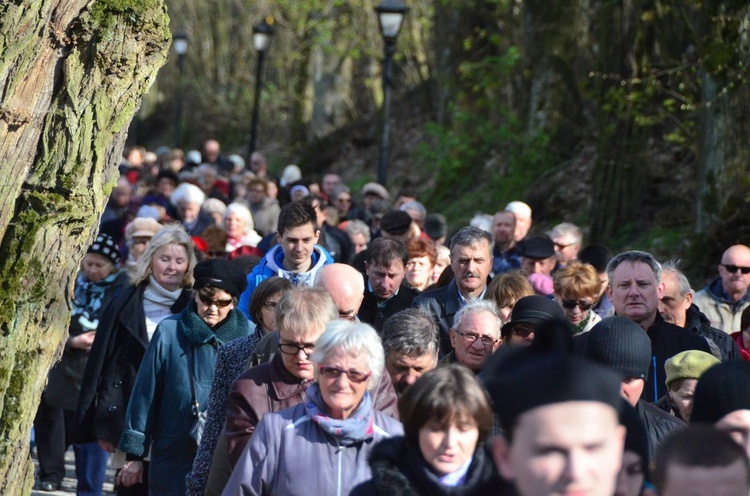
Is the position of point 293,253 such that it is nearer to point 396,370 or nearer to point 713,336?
point 713,336

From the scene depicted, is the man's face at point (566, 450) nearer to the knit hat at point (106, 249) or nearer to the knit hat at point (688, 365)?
the knit hat at point (688, 365)

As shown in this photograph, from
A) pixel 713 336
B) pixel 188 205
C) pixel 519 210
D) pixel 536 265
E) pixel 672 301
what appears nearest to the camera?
pixel 713 336

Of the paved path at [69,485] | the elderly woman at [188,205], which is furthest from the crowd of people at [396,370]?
the elderly woman at [188,205]

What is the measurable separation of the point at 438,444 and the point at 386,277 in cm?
490

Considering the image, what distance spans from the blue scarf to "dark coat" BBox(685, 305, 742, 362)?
11.1ft

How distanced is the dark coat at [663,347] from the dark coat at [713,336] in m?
0.15

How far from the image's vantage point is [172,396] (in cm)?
782

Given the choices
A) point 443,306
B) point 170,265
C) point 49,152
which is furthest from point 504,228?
point 49,152

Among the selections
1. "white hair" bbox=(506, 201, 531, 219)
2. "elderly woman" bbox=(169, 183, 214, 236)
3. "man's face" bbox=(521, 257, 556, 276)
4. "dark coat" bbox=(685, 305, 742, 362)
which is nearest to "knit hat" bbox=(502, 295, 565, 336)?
"dark coat" bbox=(685, 305, 742, 362)

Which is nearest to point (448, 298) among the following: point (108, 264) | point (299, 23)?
point (108, 264)

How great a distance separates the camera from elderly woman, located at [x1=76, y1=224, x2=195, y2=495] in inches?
340

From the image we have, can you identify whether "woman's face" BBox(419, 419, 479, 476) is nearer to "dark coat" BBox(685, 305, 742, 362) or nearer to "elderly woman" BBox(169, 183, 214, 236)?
"dark coat" BBox(685, 305, 742, 362)

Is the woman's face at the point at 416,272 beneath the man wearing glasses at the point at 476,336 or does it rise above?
above

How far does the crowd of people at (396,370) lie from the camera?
3.40 metres
